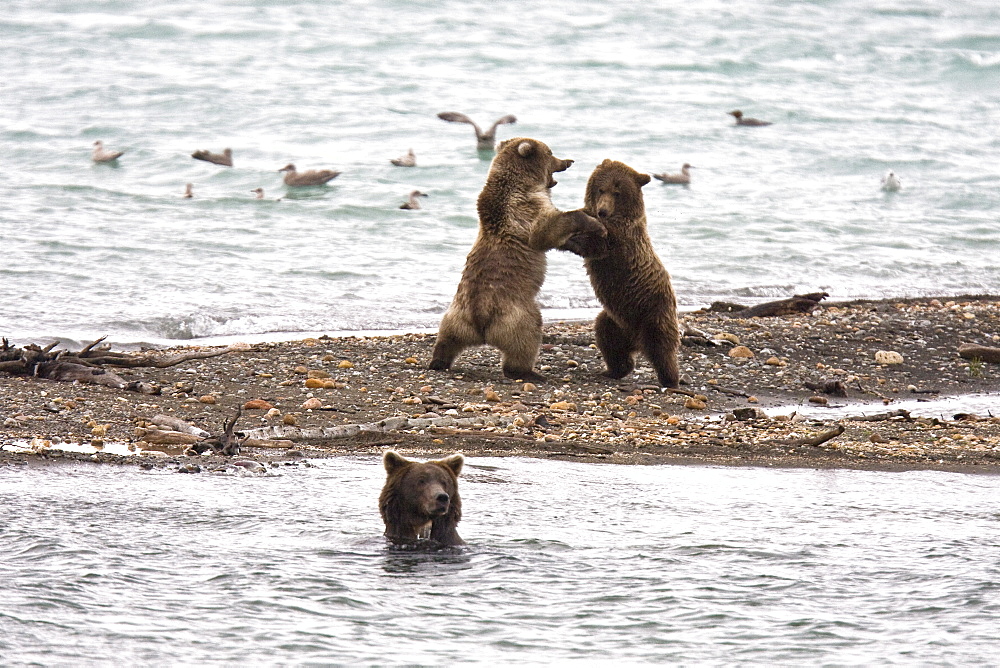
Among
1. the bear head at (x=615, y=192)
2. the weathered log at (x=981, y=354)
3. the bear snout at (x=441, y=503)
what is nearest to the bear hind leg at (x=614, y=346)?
the bear head at (x=615, y=192)

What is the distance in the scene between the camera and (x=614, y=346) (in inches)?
371

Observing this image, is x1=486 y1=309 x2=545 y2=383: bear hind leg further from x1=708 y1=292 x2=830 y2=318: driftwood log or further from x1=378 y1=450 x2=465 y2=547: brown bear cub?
x1=708 y1=292 x2=830 y2=318: driftwood log

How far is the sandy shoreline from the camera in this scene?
23.9 ft

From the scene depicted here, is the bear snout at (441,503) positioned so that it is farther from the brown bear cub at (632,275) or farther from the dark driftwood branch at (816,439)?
the brown bear cub at (632,275)

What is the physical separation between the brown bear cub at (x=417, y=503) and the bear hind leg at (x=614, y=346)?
378cm

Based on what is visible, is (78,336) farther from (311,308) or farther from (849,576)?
(849,576)

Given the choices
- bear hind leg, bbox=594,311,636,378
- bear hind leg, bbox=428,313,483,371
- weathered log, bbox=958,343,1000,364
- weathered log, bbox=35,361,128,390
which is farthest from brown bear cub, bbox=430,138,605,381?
weathered log, bbox=958,343,1000,364

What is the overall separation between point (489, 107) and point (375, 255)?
1197 cm

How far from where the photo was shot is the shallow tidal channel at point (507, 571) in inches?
181

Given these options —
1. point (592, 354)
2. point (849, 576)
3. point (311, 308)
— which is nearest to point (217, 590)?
point (849, 576)

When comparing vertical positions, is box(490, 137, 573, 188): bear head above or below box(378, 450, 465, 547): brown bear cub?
above

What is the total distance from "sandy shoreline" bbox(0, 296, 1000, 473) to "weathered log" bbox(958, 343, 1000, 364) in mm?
76

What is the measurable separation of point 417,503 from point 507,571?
1.56ft

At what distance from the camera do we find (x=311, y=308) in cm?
1311
